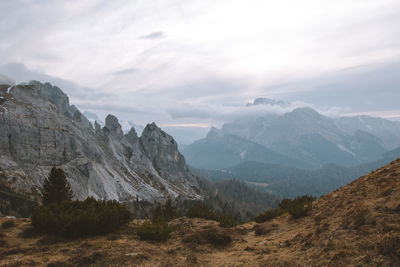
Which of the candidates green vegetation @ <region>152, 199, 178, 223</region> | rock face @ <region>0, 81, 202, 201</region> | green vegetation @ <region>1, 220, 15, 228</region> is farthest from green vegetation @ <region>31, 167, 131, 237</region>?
rock face @ <region>0, 81, 202, 201</region>

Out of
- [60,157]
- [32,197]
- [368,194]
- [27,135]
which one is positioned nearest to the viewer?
[368,194]

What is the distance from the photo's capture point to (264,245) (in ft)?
49.2

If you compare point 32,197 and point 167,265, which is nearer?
point 167,265

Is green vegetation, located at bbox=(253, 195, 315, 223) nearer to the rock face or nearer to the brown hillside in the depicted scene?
the brown hillside

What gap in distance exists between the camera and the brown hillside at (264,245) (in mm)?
Result: 9695

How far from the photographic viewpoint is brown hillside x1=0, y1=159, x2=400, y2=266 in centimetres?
970

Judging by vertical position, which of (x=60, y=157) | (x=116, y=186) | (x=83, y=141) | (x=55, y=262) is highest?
(x=83, y=141)

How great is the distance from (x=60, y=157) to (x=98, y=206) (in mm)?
122411

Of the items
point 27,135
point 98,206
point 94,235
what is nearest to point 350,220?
point 94,235

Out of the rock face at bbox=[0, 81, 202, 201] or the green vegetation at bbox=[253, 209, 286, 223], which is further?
the rock face at bbox=[0, 81, 202, 201]

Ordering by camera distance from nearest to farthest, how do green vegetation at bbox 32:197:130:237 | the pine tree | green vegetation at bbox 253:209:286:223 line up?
green vegetation at bbox 32:197:130:237, green vegetation at bbox 253:209:286:223, the pine tree

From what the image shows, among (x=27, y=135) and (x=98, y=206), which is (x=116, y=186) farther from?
(x=98, y=206)

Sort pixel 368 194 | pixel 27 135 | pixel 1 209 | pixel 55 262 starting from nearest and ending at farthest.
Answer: pixel 55 262 → pixel 368 194 → pixel 1 209 → pixel 27 135

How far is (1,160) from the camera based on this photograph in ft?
325
